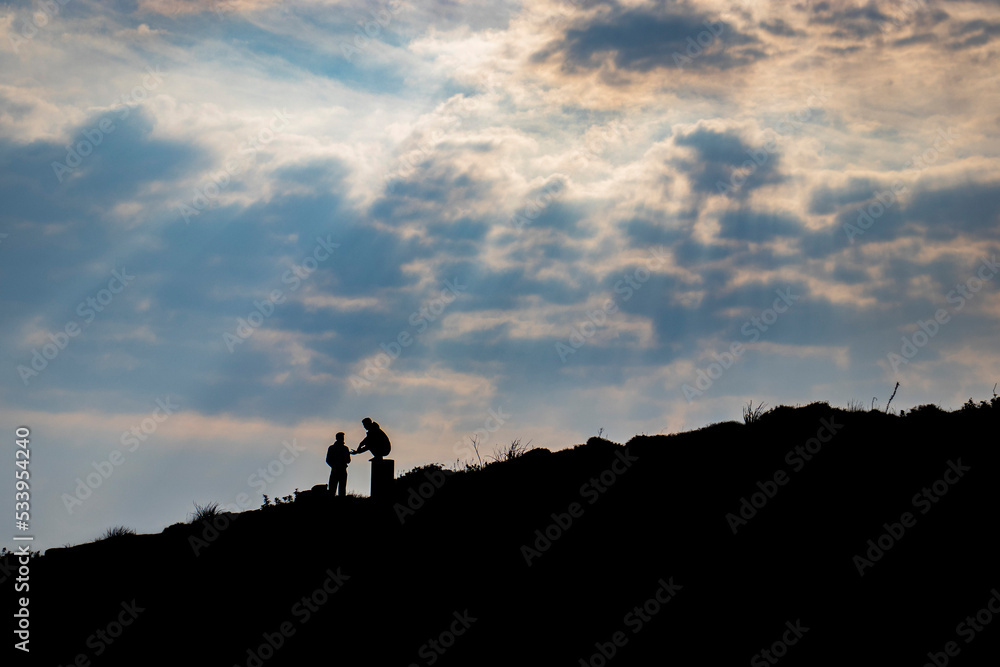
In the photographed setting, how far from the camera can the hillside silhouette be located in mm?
12766

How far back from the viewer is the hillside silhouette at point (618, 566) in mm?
12766

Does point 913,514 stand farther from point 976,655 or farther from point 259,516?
point 259,516

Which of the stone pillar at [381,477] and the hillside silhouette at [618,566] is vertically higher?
the hillside silhouette at [618,566]

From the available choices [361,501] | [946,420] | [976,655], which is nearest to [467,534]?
[361,501]

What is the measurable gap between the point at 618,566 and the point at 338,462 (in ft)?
32.2

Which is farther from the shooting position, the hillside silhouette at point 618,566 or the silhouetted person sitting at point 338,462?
the silhouetted person sitting at point 338,462

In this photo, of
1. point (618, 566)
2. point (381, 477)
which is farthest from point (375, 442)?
point (618, 566)

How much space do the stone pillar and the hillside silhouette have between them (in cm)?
60

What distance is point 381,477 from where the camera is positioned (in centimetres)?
2159

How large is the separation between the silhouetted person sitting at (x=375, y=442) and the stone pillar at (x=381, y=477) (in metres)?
0.19

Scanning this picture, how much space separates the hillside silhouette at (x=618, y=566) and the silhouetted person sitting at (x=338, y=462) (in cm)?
66

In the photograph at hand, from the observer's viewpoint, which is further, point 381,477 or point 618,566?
point 381,477

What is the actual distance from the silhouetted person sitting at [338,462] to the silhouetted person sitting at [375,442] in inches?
11.8

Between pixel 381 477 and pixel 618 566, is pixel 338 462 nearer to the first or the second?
pixel 381 477
